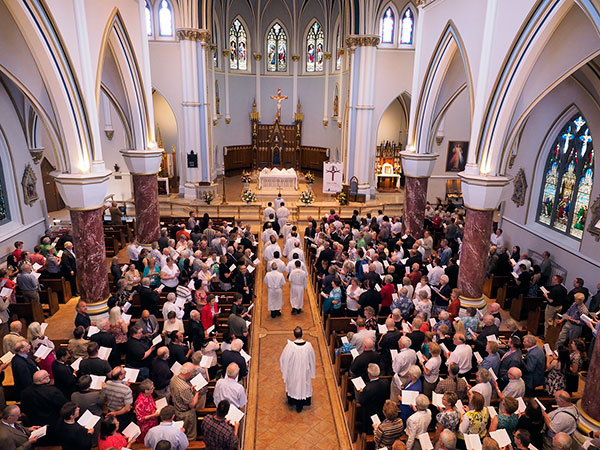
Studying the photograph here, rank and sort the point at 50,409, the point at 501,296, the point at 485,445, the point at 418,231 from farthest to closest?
the point at 418,231 → the point at 501,296 → the point at 50,409 → the point at 485,445

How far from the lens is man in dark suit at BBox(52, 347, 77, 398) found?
666 cm

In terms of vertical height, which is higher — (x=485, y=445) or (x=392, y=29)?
(x=392, y=29)

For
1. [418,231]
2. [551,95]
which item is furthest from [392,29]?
[418,231]

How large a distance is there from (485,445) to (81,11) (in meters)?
10.6

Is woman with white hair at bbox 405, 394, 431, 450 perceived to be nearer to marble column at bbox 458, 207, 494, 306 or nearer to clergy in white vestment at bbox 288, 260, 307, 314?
marble column at bbox 458, 207, 494, 306

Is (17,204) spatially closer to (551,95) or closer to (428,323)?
(428,323)

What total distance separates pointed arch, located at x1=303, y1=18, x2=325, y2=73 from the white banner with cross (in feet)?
33.6

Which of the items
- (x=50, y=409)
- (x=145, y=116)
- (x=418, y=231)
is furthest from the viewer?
(x=418, y=231)

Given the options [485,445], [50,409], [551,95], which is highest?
[551,95]

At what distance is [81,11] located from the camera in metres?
9.40

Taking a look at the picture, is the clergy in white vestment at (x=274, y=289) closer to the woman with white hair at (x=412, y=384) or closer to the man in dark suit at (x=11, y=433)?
the woman with white hair at (x=412, y=384)

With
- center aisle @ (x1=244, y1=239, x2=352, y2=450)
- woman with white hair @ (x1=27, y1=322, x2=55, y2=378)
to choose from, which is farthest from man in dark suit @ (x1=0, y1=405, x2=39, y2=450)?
center aisle @ (x1=244, y1=239, x2=352, y2=450)

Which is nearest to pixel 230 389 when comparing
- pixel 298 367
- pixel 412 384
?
pixel 298 367

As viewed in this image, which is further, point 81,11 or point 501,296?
point 501,296
